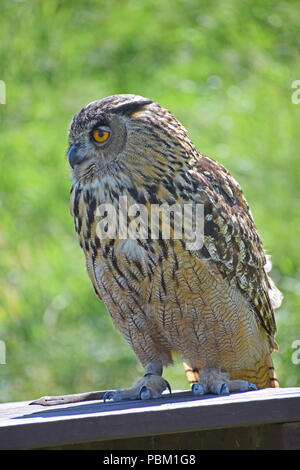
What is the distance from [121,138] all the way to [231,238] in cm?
71

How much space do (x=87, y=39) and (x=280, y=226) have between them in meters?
3.11

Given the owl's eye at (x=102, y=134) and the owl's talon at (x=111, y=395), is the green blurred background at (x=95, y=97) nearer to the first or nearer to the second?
the owl's talon at (x=111, y=395)

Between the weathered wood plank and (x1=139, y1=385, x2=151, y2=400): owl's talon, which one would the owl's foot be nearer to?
(x1=139, y1=385, x2=151, y2=400): owl's talon

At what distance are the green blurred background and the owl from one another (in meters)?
2.92

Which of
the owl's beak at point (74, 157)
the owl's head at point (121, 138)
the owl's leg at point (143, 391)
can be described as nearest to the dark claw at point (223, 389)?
the owl's leg at point (143, 391)

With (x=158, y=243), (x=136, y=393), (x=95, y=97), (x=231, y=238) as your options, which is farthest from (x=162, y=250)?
(x=95, y=97)

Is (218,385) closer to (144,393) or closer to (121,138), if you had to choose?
(144,393)

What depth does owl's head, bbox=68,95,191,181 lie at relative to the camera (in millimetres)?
3364

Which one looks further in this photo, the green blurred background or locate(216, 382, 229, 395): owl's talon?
the green blurred background

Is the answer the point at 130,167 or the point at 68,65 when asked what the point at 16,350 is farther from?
the point at 130,167

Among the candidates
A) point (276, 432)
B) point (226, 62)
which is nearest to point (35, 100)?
point (226, 62)

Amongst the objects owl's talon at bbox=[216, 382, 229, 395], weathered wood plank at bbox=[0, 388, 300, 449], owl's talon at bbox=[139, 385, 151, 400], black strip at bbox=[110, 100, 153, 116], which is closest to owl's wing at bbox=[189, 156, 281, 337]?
black strip at bbox=[110, 100, 153, 116]

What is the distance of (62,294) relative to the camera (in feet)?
22.1

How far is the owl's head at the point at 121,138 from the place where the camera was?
11.0 ft
